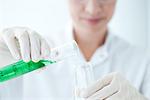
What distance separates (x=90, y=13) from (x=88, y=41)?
17 cm

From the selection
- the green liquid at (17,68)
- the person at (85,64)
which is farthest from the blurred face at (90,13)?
the green liquid at (17,68)

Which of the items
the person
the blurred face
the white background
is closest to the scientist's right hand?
the person

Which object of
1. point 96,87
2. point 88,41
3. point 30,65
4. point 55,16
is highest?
point 30,65

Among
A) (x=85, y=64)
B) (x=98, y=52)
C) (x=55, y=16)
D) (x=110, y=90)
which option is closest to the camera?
(x=110, y=90)

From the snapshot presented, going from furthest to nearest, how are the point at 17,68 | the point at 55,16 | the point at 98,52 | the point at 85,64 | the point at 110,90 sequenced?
the point at 55,16, the point at 98,52, the point at 85,64, the point at 110,90, the point at 17,68

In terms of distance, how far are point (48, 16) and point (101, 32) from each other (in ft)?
1.68

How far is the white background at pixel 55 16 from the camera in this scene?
5.82ft

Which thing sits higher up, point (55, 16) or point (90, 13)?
point (90, 13)

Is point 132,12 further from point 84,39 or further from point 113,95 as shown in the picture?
point 113,95

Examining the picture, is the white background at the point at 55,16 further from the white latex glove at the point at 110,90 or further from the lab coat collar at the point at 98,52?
the white latex glove at the point at 110,90

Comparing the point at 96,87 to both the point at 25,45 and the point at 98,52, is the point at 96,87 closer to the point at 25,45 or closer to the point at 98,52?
the point at 25,45

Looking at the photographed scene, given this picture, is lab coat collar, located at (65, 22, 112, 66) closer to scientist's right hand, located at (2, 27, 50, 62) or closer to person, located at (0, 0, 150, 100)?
person, located at (0, 0, 150, 100)

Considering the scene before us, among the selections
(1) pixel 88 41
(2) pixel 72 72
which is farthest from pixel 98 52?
(2) pixel 72 72

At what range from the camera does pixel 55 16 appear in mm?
1875
